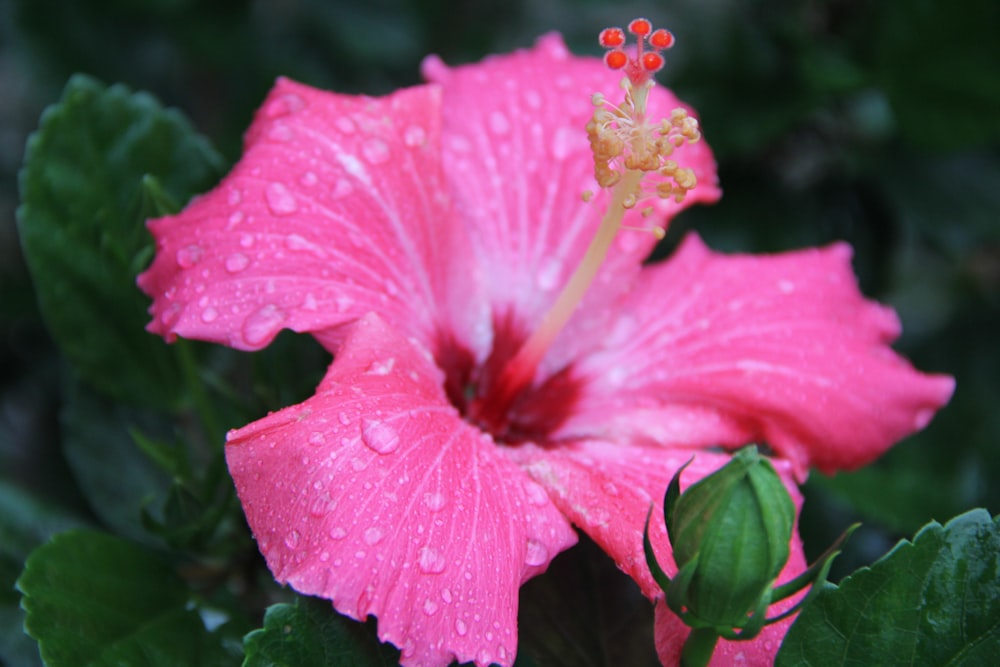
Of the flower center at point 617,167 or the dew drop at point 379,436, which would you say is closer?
the dew drop at point 379,436

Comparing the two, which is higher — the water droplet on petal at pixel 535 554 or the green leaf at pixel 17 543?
the water droplet on petal at pixel 535 554

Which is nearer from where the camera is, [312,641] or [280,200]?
[312,641]

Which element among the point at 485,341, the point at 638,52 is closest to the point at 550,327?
the point at 485,341

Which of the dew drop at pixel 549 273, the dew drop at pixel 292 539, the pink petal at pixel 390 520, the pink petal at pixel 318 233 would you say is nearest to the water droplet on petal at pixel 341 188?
the pink petal at pixel 318 233

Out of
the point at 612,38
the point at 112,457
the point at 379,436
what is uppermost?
the point at 612,38

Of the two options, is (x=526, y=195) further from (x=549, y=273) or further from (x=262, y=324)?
(x=262, y=324)

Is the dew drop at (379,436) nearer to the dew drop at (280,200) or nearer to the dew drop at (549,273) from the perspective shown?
the dew drop at (280,200)

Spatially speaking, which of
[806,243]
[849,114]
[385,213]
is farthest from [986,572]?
[849,114]
